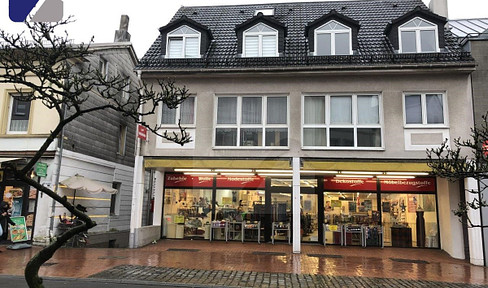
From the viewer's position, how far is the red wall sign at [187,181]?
1574 cm

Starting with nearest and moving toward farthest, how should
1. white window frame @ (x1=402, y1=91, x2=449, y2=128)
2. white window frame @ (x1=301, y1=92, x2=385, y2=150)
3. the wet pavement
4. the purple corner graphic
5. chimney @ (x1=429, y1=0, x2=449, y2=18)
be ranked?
1. the purple corner graphic
2. the wet pavement
3. white window frame @ (x1=402, y1=91, x2=449, y2=128)
4. white window frame @ (x1=301, y1=92, x2=385, y2=150)
5. chimney @ (x1=429, y1=0, x2=449, y2=18)

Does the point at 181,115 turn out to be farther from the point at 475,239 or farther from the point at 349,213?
the point at 475,239

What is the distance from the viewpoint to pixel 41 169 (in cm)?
1377

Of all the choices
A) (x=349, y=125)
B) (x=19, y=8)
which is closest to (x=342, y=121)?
(x=349, y=125)

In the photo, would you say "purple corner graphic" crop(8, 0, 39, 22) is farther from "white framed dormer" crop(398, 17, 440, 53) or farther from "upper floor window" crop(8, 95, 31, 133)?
"upper floor window" crop(8, 95, 31, 133)

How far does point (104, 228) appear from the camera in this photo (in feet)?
60.0

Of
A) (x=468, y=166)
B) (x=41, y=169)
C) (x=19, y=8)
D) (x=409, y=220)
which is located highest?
(x=19, y=8)

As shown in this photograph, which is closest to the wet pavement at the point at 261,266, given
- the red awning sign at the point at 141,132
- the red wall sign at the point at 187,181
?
the red wall sign at the point at 187,181

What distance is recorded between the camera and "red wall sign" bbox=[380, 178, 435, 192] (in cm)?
1459

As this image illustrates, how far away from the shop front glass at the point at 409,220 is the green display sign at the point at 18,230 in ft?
43.5

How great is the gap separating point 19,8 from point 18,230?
42.2 ft

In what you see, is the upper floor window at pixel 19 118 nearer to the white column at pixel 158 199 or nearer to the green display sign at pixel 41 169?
the green display sign at pixel 41 169

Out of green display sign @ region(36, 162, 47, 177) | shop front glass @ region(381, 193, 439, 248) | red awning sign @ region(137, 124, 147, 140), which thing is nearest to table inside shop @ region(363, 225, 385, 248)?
shop front glass @ region(381, 193, 439, 248)

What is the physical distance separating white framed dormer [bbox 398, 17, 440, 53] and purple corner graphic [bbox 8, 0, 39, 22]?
44.7 ft
